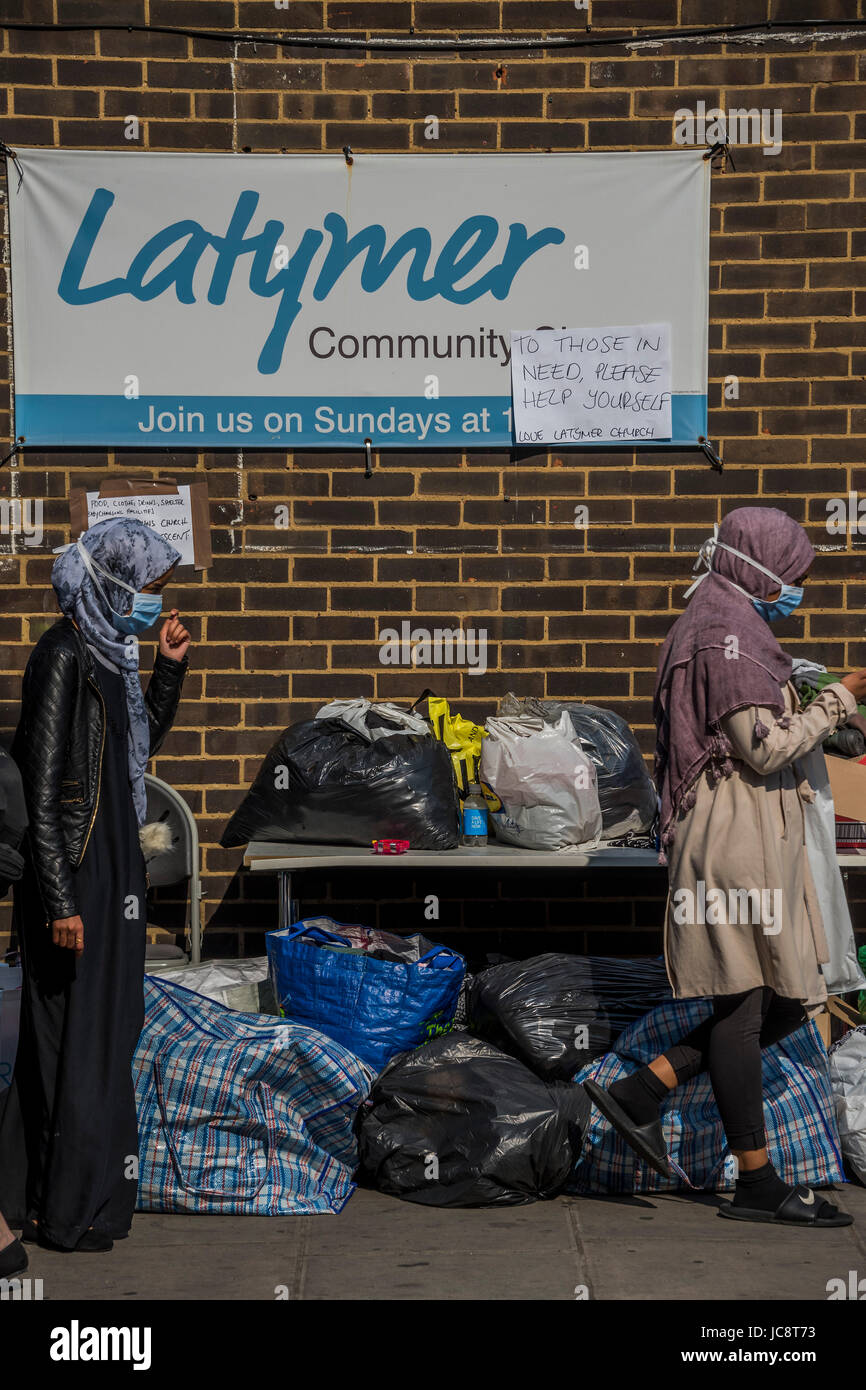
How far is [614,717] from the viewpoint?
557 centimetres

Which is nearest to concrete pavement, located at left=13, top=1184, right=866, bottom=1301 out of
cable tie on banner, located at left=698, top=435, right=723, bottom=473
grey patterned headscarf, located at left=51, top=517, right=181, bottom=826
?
grey patterned headscarf, located at left=51, top=517, right=181, bottom=826

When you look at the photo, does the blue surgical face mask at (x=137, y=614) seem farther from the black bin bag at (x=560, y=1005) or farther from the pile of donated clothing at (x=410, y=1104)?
the black bin bag at (x=560, y=1005)

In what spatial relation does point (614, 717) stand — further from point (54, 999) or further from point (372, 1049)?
point (54, 999)

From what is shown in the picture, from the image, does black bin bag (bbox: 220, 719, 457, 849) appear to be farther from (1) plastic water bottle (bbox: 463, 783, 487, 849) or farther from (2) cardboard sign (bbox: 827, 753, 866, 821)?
(2) cardboard sign (bbox: 827, 753, 866, 821)

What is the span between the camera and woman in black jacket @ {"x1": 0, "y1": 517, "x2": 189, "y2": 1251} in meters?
3.94

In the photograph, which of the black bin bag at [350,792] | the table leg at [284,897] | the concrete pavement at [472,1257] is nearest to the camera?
the concrete pavement at [472,1257]

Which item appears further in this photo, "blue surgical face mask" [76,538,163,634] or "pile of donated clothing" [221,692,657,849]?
"pile of donated clothing" [221,692,657,849]

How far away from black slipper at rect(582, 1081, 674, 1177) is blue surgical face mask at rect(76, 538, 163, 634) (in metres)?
1.84

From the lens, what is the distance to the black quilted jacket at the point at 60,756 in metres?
3.88

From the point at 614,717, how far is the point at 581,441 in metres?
1.19

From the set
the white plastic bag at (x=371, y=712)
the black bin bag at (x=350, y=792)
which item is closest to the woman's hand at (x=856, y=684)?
the black bin bag at (x=350, y=792)

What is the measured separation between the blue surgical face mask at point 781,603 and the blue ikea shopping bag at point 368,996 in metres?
1.59

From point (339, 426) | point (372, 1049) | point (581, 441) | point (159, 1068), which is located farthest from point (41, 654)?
point (581, 441)

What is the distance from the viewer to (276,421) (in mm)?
5926
